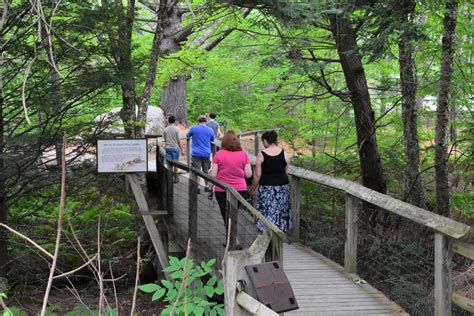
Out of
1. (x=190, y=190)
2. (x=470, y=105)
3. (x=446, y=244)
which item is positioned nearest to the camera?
(x=446, y=244)

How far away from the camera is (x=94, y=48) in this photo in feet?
29.0

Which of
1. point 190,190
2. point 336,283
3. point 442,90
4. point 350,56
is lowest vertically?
point 336,283

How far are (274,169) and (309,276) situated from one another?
5.13 ft

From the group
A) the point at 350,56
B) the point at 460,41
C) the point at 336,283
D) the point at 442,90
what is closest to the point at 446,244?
the point at 336,283

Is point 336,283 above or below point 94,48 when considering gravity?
below

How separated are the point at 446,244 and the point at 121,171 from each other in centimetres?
526

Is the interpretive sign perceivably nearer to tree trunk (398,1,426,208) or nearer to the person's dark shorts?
the person's dark shorts

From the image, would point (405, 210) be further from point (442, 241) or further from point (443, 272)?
point (443, 272)

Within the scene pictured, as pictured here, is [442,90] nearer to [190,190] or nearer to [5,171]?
[190,190]

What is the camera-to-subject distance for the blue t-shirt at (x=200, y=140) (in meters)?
12.0

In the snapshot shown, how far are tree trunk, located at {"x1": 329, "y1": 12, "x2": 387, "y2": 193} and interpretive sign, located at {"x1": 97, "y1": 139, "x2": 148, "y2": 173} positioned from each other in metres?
3.89

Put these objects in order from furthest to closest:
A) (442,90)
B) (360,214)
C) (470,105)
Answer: (470,105) → (360,214) → (442,90)

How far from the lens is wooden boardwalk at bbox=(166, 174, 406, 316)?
5.64 meters

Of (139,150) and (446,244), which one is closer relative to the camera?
(446,244)
